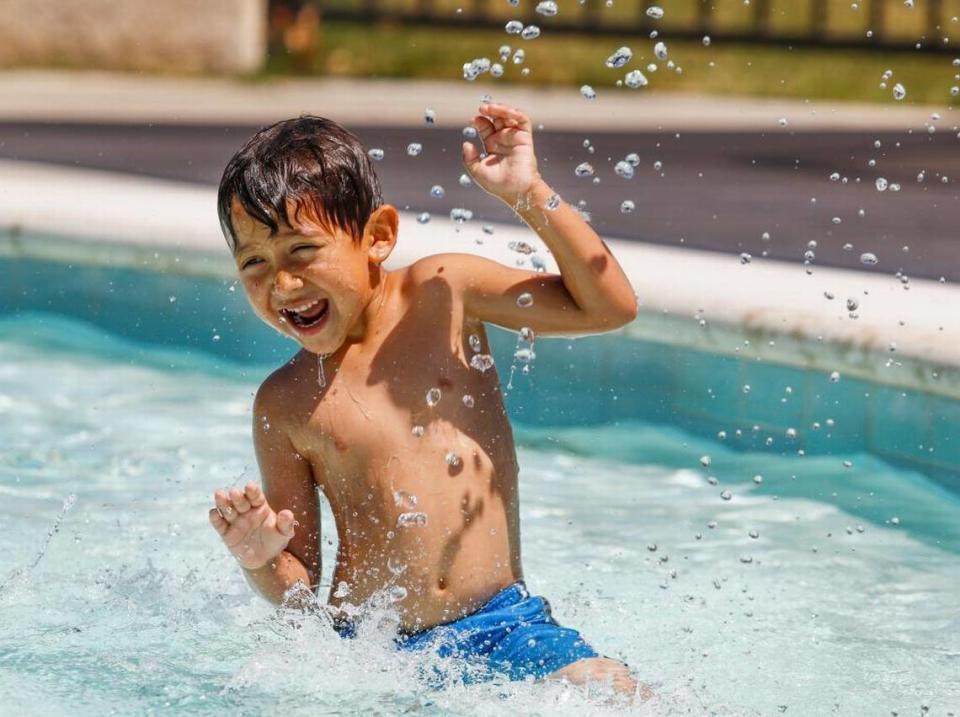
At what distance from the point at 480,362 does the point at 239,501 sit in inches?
20.6

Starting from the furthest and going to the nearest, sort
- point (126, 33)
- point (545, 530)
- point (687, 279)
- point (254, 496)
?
point (126, 33) < point (687, 279) < point (545, 530) < point (254, 496)

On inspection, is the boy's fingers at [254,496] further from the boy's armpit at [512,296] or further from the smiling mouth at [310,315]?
the boy's armpit at [512,296]

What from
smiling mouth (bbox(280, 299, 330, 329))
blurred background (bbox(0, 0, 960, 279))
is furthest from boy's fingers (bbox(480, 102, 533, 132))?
blurred background (bbox(0, 0, 960, 279))

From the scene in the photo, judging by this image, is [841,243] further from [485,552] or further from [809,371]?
[485,552]

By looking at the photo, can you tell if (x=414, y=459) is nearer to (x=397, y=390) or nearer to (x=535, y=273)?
(x=397, y=390)

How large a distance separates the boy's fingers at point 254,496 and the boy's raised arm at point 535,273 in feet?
1.71

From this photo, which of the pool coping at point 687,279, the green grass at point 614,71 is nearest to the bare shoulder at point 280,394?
the pool coping at point 687,279

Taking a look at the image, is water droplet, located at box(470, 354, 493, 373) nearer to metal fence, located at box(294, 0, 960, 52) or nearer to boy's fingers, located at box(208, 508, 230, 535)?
boy's fingers, located at box(208, 508, 230, 535)

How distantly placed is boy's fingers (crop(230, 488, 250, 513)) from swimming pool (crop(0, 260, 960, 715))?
1.13 feet

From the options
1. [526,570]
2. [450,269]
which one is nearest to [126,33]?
[526,570]

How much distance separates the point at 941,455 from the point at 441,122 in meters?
6.92

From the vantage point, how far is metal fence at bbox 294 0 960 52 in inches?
512

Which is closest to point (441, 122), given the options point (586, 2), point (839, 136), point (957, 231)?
point (839, 136)

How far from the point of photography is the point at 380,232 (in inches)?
119
